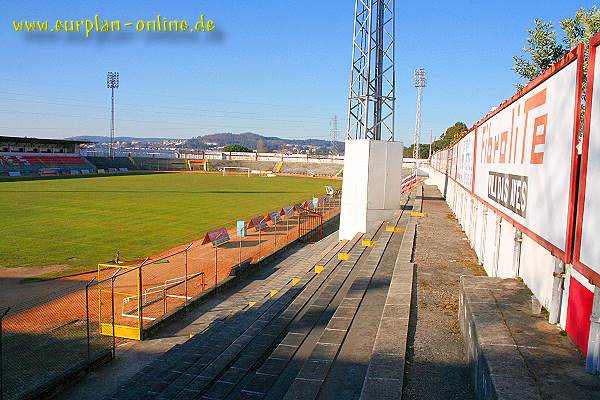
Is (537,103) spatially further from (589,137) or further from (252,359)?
(252,359)

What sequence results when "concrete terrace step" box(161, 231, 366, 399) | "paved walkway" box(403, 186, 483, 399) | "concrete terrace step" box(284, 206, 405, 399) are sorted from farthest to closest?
1. "concrete terrace step" box(161, 231, 366, 399)
2. "concrete terrace step" box(284, 206, 405, 399)
3. "paved walkway" box(403, 186, 483, 399)

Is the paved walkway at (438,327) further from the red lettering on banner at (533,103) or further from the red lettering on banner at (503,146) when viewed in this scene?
the red lettering on banner at (533,103)

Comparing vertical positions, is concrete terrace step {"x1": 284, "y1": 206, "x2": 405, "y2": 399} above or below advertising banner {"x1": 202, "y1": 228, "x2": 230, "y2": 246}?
above

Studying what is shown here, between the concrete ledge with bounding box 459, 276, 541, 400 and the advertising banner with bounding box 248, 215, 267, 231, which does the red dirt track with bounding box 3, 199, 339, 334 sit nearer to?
the advertising banner with bounding box 248, 215, 267, 231

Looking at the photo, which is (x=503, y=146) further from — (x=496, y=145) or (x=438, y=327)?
(x=438, y=327)

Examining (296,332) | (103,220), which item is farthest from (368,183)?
(103,220)

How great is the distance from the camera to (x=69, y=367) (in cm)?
916

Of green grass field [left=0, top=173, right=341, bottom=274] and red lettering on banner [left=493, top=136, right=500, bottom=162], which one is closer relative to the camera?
red lettering on banner [left=493, top=136, right=500, bottom=162]

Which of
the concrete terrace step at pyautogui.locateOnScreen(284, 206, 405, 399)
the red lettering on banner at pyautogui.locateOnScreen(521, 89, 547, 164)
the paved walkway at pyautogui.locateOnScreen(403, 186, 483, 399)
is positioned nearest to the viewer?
the paved walkway at pyautogui.locateOnScreen(403, 186, 483, 399)

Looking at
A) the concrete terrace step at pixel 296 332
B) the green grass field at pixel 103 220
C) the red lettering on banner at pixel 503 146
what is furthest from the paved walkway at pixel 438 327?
the green grass field at pixel 103 220

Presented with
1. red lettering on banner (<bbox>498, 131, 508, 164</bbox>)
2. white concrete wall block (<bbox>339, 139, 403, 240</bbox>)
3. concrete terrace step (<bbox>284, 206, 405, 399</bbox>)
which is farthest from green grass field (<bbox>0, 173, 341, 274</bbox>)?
red lettering on banner (<bbox>498, 131, 508, 164</bbox>)

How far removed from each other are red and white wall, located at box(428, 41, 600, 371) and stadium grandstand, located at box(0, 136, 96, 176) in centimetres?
7440

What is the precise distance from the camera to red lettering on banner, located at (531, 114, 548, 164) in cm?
554

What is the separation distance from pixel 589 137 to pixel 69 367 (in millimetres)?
9168
